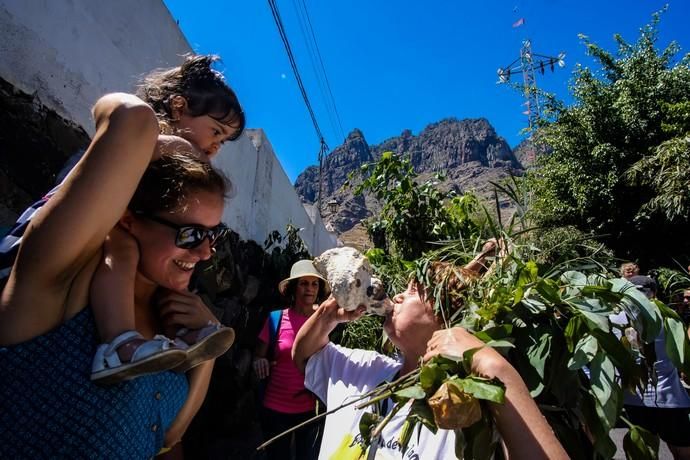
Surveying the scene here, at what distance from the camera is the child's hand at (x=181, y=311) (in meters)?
1.16

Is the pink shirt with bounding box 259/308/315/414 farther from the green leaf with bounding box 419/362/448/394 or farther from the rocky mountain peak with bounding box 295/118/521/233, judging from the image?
the rocky mountain peak with bounding box 295/118/521/233

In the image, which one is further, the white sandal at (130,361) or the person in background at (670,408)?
the person in background at (670,408)

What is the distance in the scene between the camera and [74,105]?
2.47 meters

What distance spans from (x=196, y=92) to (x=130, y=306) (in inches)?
32.8

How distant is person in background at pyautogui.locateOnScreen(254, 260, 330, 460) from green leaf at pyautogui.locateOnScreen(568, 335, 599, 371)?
1.88 metres

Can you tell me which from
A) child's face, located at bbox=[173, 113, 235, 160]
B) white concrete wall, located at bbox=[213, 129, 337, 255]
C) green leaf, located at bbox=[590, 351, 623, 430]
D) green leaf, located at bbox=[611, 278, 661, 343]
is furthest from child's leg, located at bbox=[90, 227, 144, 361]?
white concrete wall, located at bbox=[213, 129, 337, 255]

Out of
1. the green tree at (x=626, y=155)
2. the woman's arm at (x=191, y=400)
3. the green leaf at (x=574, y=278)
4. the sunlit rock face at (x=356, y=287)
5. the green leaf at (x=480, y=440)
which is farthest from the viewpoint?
the green tree at (x=626, y=155)

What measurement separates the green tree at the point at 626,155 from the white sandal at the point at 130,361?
1153 centimetres

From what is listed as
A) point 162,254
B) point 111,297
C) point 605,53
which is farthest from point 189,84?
point 605,53

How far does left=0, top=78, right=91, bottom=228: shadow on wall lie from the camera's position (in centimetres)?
184

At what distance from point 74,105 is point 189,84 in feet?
4.75

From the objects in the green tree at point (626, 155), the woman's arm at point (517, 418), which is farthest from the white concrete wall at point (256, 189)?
the green tree at point (626, 155)

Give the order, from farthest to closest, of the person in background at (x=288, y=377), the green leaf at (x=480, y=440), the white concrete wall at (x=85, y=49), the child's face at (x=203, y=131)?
the person in background at (x=288, y=377), the white concrete wall at (x=85, y=49), the child's face at (x=203, y=131), the green leaf at (x=480, y=440)

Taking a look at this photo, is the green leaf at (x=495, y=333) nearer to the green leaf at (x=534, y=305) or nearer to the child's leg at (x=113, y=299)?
the green leaf at (x=534, y=305)
